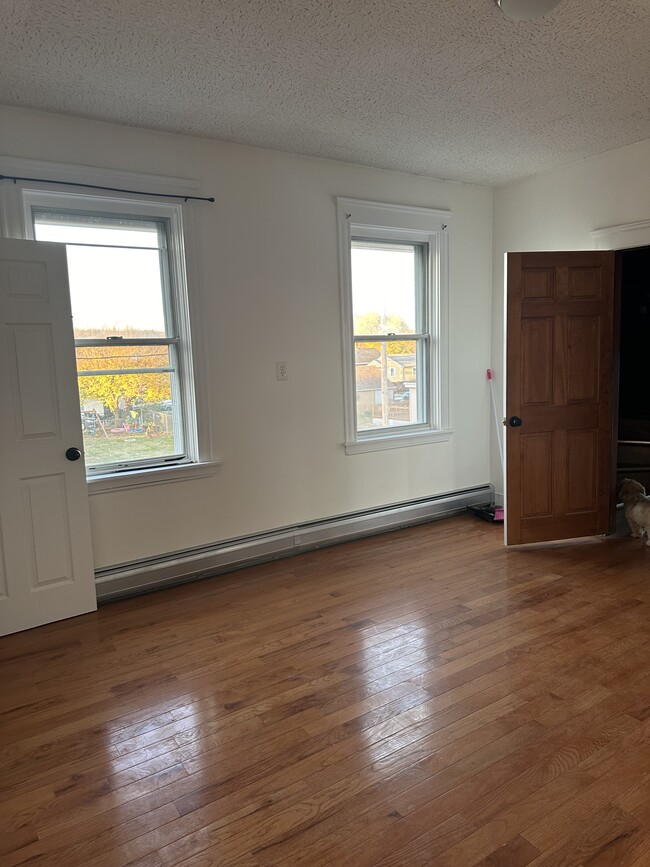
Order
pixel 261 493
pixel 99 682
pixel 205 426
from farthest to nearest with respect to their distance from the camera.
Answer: pixel 261 493
pixel 205 426
pixel 99 682

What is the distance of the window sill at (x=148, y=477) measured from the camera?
11.4 feet

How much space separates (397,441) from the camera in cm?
471

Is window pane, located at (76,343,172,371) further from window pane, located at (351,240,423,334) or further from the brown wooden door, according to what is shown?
the brown wooden door

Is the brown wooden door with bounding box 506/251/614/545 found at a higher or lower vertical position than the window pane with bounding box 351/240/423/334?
lower

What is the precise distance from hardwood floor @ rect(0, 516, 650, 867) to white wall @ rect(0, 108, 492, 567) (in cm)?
58

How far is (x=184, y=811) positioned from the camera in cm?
186

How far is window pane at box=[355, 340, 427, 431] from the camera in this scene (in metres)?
4.60

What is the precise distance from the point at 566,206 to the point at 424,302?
4.17 feet

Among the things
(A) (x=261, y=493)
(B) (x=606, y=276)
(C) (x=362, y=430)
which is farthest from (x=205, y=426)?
(B) (x=606, y=276)

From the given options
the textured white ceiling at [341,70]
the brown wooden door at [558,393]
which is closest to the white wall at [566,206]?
the textured white ceiling at [341,70]

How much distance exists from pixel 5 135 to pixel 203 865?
3430mm

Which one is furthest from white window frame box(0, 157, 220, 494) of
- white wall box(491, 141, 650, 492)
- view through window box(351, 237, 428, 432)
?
white wall box(491, 141, 650, 492)

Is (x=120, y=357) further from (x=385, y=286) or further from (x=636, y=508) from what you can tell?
(x=636, y=508)

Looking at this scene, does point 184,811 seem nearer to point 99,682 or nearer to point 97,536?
point 99,682
